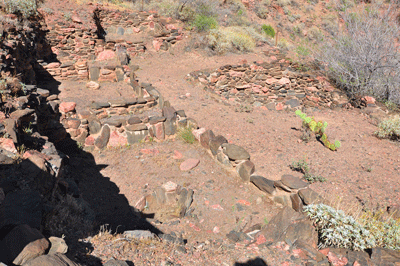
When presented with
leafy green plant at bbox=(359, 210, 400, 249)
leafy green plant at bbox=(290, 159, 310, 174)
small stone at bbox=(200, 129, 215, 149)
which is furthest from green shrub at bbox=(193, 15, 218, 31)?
leafy green plant at bbox=(359, 210, 400, 249)

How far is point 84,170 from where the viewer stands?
689cm

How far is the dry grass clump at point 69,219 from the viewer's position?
11.6ft

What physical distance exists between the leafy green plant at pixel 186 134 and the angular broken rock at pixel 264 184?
2.24 m

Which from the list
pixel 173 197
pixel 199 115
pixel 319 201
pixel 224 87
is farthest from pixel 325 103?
pixel 173 197

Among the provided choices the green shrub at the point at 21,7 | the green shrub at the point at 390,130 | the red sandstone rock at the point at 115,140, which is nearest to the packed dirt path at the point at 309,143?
the green shrub at the point at 390,130

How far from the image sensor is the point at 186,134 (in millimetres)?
7949

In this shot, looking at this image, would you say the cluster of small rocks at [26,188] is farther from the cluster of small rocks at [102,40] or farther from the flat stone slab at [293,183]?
the cluster of small rocks at [102,40]

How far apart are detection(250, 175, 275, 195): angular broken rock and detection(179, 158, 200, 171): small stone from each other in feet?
4.70

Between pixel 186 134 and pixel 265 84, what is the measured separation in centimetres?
599

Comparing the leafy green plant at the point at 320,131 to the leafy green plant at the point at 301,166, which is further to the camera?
the leafy green plant at the point at 320,131

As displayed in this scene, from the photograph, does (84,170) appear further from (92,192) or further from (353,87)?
(353,87)

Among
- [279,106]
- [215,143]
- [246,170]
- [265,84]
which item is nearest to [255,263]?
[246,170]

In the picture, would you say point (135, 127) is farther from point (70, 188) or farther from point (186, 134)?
point (70, 188)

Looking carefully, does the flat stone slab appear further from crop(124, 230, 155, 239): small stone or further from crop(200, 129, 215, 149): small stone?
crop(124, 230, 155, 239): small stone
